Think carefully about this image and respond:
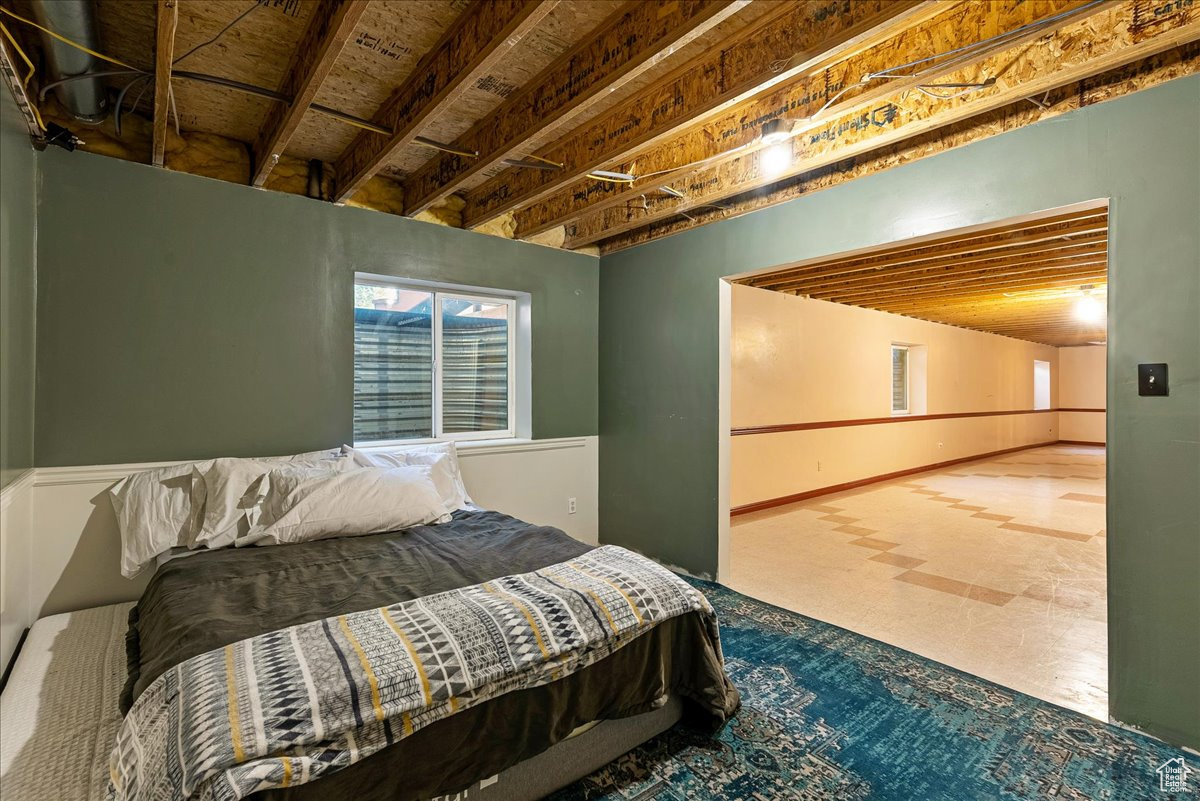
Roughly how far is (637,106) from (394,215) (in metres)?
1.80

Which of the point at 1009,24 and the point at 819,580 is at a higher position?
the point at 1009,24

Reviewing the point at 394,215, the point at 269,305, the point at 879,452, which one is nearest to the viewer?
the point at 269,305

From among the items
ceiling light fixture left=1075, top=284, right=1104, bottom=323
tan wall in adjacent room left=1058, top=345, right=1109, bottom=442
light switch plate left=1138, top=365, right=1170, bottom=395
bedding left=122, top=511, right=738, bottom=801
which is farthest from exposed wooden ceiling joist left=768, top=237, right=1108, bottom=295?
tan wall in adjacent room left=1058, top=345, right=1109, bottom=442

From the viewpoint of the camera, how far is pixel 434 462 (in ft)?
10.2

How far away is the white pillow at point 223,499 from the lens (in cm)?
237

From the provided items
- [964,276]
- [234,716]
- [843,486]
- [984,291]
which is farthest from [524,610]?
[984,291]

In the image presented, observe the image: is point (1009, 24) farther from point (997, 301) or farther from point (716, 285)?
point (997, 301)

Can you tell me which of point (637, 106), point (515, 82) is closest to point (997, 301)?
point (637, 106)

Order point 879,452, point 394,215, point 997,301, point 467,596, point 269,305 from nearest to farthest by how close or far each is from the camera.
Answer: point 467,596 → point 269,305 → point 394,215 → point 997,301 → point 879,452

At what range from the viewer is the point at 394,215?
3326 mm

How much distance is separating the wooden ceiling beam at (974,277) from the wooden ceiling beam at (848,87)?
124 inches

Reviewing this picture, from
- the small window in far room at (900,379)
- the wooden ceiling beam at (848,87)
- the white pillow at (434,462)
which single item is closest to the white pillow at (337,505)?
the white pillow at (434,462)

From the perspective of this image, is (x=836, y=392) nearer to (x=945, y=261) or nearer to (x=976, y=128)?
(x=945, y=261)

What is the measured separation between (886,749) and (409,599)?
1783mm
